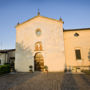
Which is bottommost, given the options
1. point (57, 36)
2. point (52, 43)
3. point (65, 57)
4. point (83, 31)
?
point (65, 57)

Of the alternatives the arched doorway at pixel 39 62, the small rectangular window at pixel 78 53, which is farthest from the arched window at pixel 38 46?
the small rectangular window at pixel 78 53

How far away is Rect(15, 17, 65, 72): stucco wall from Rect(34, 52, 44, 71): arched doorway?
1.85 feet

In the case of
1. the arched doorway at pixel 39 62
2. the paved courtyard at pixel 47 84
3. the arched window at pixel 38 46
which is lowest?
the paved courtyard at pixel 47 84

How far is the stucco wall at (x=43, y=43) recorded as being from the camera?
13.3 metres

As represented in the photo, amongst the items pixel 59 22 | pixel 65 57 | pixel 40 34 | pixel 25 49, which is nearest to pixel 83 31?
pixel 59 22

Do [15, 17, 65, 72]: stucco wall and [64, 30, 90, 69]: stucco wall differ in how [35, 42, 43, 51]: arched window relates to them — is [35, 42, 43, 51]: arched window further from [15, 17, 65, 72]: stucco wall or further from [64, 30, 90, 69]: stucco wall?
[64, 30, 90, 69]: stucco wall

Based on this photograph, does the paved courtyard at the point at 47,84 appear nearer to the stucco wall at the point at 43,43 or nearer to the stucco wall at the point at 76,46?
the stucco wall at the point at 43,43

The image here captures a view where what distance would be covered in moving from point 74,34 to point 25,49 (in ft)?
30.7

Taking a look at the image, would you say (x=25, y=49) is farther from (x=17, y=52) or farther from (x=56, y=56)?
(x=56, y=56)

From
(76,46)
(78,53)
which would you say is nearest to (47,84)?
(78,53)

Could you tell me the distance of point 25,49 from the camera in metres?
14.7

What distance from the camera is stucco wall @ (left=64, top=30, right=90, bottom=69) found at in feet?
44.2

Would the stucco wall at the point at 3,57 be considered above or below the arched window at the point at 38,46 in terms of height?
below

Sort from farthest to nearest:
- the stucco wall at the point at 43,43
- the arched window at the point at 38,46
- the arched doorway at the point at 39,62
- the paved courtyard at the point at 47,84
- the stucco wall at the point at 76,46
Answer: the arched window at the point at 38,46, the arched doorway at the point at 39,62, the stucco wall at the point at 76,46, the stucco wall at the point at 43,43, the paved courtyard at the point at 47,84
